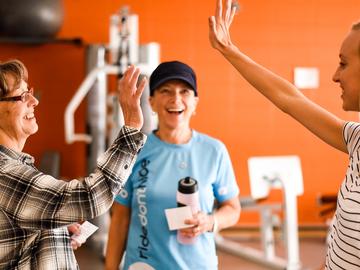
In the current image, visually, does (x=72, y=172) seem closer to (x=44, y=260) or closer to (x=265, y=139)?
(x=265, y=139)

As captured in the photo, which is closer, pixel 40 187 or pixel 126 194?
pixel 40 187

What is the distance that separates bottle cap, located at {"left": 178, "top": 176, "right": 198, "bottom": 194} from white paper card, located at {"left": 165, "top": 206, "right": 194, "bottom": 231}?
0.05 metres

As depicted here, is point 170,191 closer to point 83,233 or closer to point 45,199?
point 83,233

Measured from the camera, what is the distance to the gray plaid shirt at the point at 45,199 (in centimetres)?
116

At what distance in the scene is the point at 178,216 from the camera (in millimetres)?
1646

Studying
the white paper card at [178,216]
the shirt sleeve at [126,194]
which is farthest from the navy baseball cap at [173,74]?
the white paper card at [178,216]

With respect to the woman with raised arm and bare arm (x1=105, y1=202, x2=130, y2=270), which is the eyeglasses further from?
bare arm (x1=105, y1=202, x2=130, y2=270)

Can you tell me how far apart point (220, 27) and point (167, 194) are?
22.4 inches

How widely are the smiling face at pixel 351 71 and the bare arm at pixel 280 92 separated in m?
0.13

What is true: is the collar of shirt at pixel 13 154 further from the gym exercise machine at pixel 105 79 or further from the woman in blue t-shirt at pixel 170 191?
the gym exercise machine at pixel 105 79

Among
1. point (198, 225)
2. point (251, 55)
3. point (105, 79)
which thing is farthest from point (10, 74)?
point (251, 55)

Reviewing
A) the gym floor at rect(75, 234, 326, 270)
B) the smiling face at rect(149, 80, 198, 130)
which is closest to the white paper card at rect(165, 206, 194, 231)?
the smiling face at rect(149, 80, 198, 130)

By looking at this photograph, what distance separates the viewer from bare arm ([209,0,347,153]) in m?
1.35

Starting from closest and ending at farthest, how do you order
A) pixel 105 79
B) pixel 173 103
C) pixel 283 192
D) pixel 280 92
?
pixel 280 92
pixel 173 103
pixel 283 192
pixel 105 79
